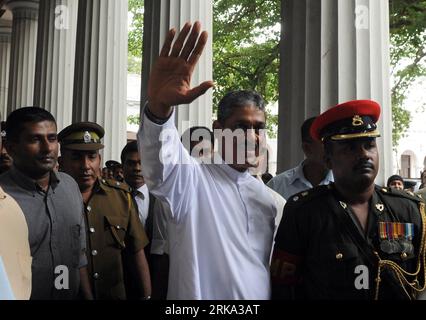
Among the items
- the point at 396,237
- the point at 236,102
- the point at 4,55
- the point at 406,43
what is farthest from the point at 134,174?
the point at 4,55

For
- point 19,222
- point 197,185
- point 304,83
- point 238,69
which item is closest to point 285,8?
point 304,83

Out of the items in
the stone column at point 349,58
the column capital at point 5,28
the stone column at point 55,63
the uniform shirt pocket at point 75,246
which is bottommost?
the uniform shirt pocket at point 75,246

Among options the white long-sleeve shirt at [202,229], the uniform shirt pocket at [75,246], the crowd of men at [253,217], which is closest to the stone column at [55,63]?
the uniform shirt pocket at [75,246]

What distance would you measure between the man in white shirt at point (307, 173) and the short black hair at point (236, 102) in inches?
58.6

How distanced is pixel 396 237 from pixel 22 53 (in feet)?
44.0

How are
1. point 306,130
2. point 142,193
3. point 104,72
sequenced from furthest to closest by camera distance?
point 104,72
point 142,193
point 306,130

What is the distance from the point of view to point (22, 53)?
46.8 feet

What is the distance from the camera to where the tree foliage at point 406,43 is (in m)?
11.6

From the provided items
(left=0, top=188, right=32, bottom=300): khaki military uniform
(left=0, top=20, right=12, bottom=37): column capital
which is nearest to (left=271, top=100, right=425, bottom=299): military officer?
(left=0, top=188, right=32, bottom=300): khaki military uniform

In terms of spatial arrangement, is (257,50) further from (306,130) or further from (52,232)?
(52,232)

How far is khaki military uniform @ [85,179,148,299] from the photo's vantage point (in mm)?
3602

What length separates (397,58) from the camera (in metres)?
13.5

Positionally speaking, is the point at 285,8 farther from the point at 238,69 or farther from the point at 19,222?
the point at 238,69

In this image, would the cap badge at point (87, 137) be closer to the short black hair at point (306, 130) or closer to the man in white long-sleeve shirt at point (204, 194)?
the man in white long-sleeve shirt at point (204, 194)
